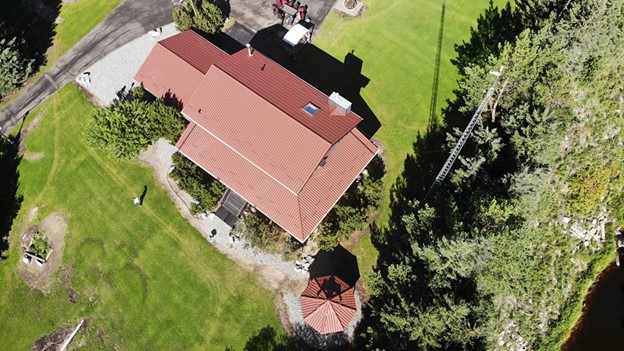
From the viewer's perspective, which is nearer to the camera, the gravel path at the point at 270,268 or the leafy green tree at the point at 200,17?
the gravel path at the point at 270,268

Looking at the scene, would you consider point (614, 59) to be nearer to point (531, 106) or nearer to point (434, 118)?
point (531, 106)

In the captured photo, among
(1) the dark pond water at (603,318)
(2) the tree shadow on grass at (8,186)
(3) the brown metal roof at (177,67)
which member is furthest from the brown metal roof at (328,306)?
(2) the tree shadow on grass at (8,186)

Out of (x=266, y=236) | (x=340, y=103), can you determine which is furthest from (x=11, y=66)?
(x=340, y=103)

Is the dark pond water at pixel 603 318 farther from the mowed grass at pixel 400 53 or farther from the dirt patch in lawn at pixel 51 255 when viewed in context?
the dirt patch in lawn at pixel 51 255

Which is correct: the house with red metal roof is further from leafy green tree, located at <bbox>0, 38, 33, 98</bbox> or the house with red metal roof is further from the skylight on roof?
leafy green tree, located at <bbox>0, 38, 33, 98</bbox>

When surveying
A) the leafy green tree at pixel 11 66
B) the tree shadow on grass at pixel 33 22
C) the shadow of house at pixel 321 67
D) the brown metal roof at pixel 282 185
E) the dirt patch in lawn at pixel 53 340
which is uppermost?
the shadow of house at pixel 321 67

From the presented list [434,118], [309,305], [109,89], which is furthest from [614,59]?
[109,89]

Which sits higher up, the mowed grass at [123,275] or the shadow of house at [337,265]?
the shadow of house at [337,265]

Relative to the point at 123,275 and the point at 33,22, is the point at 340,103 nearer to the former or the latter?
the point at 123,275
